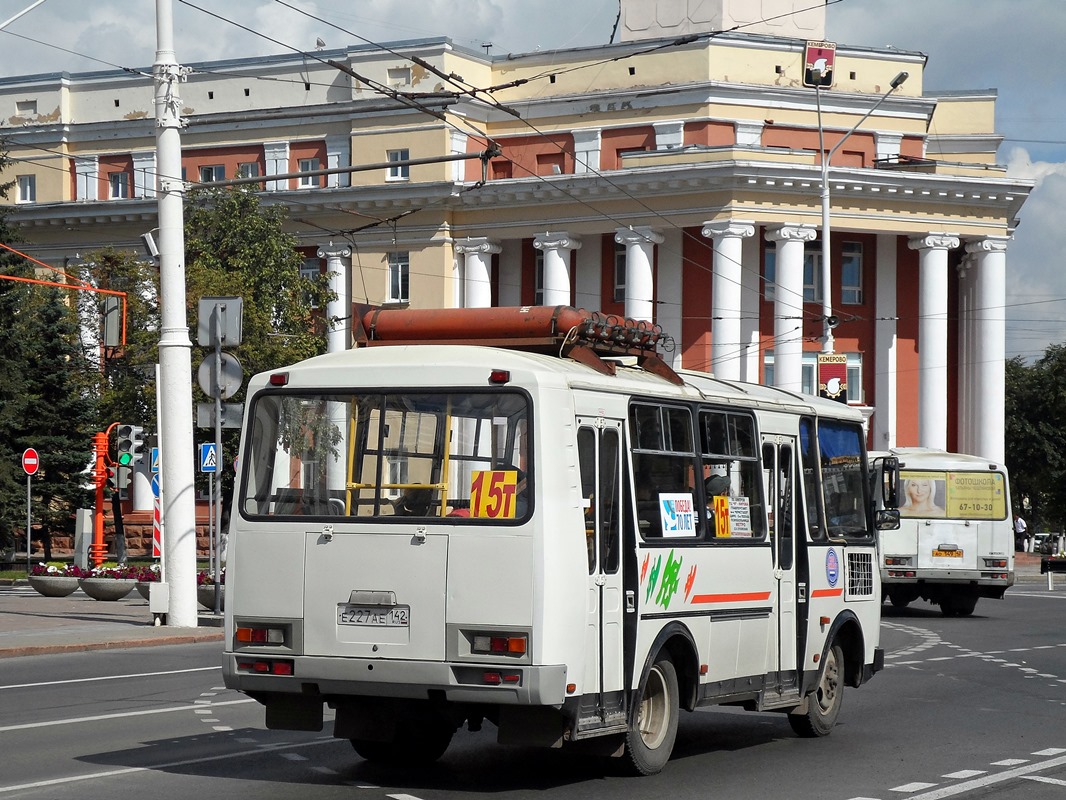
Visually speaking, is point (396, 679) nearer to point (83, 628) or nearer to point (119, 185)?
point (83, 628)

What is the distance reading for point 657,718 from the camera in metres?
10.5

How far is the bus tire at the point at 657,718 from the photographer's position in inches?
403

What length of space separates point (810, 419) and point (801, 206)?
47.1 metres

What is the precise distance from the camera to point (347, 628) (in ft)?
31.4

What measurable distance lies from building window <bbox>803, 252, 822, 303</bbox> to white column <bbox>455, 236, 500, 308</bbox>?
1138 centimetres

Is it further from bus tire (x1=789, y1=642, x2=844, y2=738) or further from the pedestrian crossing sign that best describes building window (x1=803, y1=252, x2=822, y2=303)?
bus tire (x1=789, y1=642, x2=844, y2=738)

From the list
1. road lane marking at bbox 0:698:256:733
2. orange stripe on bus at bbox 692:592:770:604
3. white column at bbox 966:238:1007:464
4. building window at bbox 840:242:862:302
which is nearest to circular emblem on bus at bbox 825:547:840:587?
orange stripe on bus at bbox 692:592:770:604

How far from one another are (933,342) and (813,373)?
435cm

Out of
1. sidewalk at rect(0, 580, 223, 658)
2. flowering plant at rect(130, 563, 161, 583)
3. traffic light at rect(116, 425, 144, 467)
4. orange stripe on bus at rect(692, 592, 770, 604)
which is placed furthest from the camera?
traffic light at rect(116, 425, 144, 467)

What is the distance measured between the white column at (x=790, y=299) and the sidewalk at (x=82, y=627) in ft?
106

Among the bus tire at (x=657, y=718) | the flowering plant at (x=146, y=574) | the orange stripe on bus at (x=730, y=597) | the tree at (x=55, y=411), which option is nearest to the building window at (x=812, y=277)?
the tree at (x=55, y=411)

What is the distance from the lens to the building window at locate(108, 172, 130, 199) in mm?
65438

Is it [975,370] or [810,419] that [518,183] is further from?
[810,419]

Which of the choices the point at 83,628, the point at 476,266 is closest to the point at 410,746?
the point at 83,628
